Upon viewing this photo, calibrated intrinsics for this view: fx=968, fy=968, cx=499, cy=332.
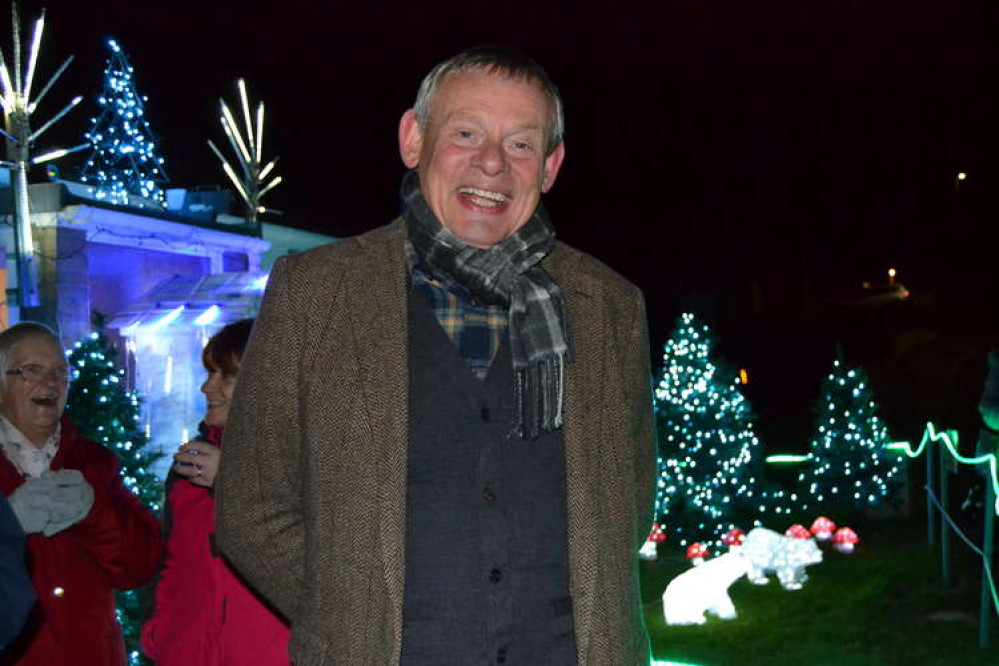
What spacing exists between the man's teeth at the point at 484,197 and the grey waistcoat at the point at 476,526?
31 cm

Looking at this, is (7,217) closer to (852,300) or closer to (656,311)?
(656,311)

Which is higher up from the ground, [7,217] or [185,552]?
[7,217]

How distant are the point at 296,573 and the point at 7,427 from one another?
2202 millimetres

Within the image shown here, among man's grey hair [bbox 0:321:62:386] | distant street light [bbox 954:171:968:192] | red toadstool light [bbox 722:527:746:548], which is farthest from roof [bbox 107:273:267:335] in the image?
distant street light [bbox 954:171:968:192]

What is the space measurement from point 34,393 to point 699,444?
29.7 feet

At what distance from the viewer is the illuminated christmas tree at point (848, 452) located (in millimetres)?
12680

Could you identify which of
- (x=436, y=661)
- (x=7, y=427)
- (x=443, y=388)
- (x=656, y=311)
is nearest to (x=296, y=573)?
Result: (x=436, y=661)

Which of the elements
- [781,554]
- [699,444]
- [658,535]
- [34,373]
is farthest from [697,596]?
[34,373]

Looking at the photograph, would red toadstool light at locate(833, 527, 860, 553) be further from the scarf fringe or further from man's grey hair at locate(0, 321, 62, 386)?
the scarf fringe

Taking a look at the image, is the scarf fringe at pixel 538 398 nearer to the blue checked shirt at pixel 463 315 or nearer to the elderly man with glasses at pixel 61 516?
the blue checked shirt at pixel 463 315

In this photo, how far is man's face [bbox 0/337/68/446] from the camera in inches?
146

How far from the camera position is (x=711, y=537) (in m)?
11.6

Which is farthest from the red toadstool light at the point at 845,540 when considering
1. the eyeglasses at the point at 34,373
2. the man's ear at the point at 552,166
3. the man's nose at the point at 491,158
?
the man's nose at the point at 491,158

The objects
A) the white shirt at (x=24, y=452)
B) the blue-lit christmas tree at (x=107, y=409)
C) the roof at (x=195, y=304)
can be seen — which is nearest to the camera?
the white shirt at (x=24, y=452)
